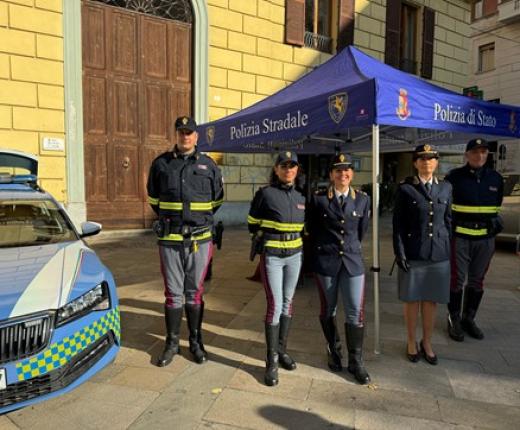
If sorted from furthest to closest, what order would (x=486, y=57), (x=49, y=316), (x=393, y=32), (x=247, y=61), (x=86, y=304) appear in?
(x=486, y=57) < (x=393, y=32) < (x=247, y=61) < (x=86, y=304) < (x=49, y=316)

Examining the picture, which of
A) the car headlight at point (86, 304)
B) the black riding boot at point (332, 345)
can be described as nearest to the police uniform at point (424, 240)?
the black riding boot at point (332, 345)

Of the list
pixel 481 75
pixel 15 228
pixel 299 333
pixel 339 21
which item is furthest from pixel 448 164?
pixel 15 228

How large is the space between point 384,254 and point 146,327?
17.9 feet

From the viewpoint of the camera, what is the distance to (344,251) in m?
3.30

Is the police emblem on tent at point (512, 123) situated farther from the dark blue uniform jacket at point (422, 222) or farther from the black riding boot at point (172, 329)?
the black riding boot at point (172, 329)

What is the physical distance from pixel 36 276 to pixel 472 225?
3761 millimetres

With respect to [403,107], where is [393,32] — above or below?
above

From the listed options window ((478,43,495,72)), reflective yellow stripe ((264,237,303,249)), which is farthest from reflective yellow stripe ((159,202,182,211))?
window ((478,43,495,72))

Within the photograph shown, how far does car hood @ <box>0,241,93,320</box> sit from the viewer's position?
256 centimetres

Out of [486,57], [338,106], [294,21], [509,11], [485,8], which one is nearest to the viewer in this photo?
[338,106]

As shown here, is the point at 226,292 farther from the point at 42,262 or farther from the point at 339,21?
the point at 339,21

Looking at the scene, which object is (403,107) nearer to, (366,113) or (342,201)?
(366,113)

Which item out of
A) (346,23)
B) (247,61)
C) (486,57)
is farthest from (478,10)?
(247,61)

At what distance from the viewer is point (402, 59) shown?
1531cm
